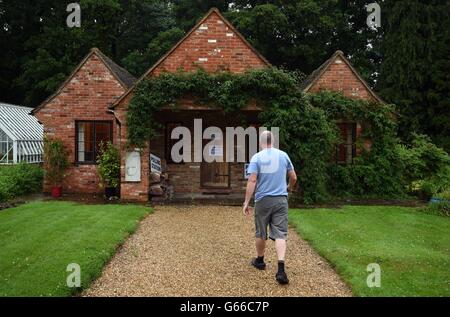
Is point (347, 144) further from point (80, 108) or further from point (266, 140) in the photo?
point (266, 140)

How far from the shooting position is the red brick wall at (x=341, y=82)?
15.9 m

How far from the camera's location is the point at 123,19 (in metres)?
33.2

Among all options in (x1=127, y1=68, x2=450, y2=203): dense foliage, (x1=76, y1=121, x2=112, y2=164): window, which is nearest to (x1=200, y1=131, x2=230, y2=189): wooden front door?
(x1=127, y1=68, x2=450, y2=203): dense foliage

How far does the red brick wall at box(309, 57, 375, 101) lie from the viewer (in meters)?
15.9

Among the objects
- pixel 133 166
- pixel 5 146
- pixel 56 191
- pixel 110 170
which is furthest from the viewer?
pixel 5 146

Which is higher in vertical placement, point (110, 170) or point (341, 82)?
point (341, 82)

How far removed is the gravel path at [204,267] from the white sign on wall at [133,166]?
3409 millimetres

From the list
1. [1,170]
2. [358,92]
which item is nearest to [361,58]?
[358,92]

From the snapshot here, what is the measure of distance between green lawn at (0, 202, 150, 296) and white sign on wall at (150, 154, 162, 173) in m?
2.20

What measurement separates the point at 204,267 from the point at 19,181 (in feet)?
36.6

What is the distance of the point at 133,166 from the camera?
45.7ft

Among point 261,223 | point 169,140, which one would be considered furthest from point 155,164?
point 261,223

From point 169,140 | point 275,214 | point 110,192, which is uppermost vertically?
point 169,140

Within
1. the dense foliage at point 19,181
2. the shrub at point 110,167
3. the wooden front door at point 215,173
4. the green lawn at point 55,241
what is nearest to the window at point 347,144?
the wooden front door at point 215,173
